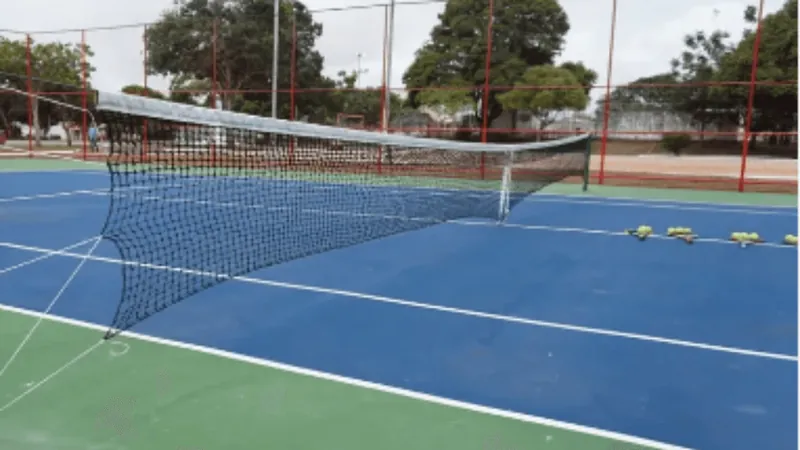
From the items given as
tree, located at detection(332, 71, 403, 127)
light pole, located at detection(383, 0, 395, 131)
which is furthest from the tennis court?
tree, located at detection(332, 71, 403, 127)

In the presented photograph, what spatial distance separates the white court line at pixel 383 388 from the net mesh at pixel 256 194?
265mm

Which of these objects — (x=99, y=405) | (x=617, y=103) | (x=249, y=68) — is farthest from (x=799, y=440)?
(x=249, y=68)

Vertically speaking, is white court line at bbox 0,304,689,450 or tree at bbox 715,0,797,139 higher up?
tree at bbox 715,0,797,139

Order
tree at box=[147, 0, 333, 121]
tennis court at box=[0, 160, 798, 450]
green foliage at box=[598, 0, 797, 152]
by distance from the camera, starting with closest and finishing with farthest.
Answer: tennis court at box=[0, 160, 798, 450] < green foliage at box=[598, 0, 797, 152] < tree at box=[147, 0, 333, 121]

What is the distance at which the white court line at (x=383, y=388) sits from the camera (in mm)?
2809

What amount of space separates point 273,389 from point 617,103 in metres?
19.0

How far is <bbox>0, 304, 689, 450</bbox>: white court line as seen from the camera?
2.81 meters

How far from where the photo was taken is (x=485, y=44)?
37.3m

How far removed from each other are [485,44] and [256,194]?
28.3 metres

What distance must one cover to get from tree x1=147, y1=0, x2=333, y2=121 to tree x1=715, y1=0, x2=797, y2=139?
15.7 m

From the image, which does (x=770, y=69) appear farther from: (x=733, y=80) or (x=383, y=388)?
(x=383, y=388)

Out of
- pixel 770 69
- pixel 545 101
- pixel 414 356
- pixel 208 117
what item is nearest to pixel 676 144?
pixel 545 101

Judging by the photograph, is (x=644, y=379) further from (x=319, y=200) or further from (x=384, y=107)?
(x=384, y=107)

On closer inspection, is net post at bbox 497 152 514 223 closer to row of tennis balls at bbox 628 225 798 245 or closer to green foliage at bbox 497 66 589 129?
row of tennis balls at bbox 628 225 798 245
